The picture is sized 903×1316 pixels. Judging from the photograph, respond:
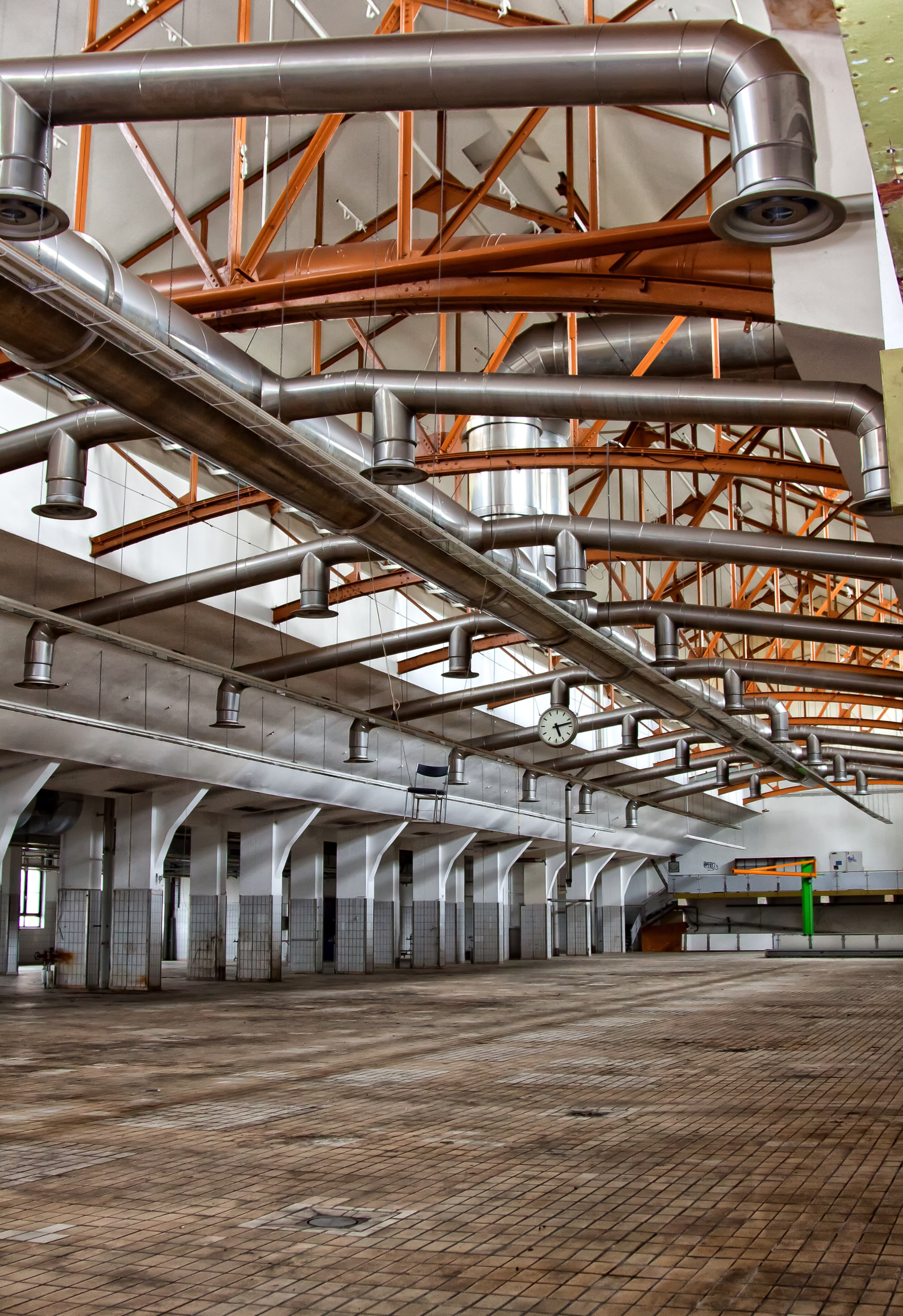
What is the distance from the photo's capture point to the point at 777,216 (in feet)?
A: 23.8

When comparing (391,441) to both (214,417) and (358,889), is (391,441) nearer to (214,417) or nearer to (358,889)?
(214,417)

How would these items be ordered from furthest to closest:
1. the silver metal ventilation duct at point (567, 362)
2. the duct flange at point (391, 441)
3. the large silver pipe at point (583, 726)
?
the large silver pipe at point (583, 726)
the silver metal ventilation duct at point (567, 362)
the duct flange at point (391, 441)

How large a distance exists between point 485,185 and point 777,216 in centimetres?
600

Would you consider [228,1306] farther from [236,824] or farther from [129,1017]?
[236,824]

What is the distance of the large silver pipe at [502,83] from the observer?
7.25 metres

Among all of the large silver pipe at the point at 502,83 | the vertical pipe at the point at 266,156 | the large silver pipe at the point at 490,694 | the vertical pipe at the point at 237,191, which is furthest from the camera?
the large silver pipe at the point at 490,694

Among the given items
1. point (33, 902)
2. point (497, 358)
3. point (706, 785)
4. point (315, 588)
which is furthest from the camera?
point (33, 902)

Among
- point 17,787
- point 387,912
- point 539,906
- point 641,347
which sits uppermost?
point 641,347

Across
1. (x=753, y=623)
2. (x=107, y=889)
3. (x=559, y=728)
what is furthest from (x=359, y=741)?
(x=753, y=623)

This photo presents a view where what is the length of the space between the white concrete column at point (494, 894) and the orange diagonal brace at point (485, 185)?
3243 cm

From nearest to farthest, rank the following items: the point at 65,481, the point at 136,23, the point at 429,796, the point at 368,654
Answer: the point at 136,23 < the point at 65,481 < the point at 368,654 < the point at 429,796

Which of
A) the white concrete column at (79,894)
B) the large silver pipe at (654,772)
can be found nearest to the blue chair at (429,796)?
the white concrete column at (79,894)

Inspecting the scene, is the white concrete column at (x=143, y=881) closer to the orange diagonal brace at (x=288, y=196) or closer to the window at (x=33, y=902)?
the orange diagonal brace at (x=288, y=196)

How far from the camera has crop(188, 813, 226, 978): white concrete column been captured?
30.1 metres
